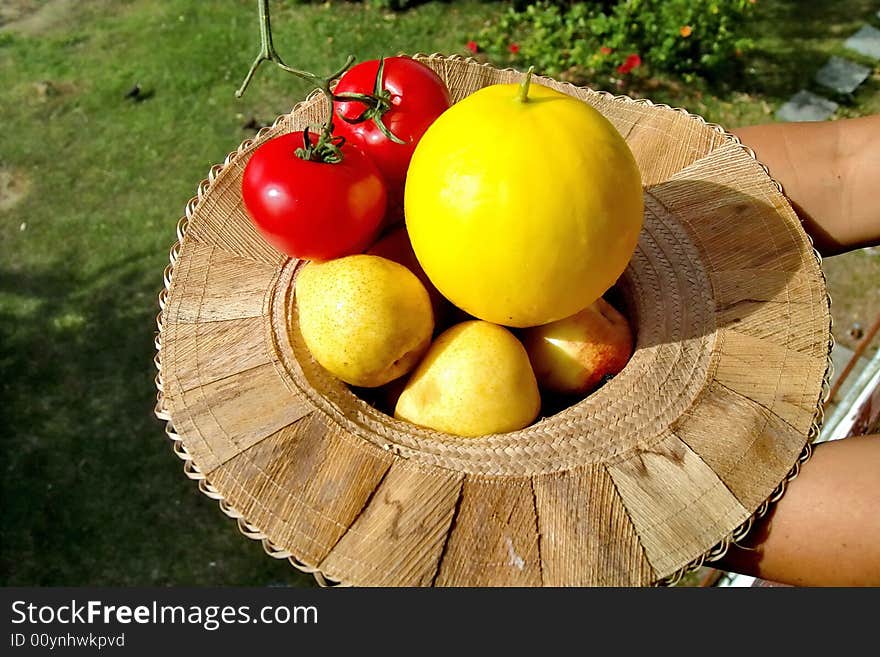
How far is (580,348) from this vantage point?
142cm

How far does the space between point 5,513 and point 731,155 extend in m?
Answer: 2.43

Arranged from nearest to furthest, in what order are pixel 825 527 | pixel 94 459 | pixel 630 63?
pixel 825 527 < pixel 94 459 < pixel 630 63

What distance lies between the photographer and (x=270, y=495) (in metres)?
1.24

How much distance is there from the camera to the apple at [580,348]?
55.8 inches

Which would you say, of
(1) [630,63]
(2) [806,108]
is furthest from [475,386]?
(2) [806,108]

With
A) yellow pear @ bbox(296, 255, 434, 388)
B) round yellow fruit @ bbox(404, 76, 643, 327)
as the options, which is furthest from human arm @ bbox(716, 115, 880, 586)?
yellow pear @ bbox(296, 255, 434, 388)

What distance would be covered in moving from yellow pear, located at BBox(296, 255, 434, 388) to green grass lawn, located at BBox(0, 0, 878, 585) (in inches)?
56.8

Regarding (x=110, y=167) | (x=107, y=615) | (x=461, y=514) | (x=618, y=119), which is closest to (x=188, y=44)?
(x=110, y=167)

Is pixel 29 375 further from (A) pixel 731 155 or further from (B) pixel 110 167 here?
(A) pixel 731 155

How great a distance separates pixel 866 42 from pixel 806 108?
692 millimetres

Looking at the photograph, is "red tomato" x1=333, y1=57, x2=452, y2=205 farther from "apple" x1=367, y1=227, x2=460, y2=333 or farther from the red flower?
the red flower

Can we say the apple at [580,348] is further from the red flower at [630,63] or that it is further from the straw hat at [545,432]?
the red flower at [630,63]

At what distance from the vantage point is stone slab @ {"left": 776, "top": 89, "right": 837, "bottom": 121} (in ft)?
12.2

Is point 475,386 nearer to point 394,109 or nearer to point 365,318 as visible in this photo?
point 365,318
